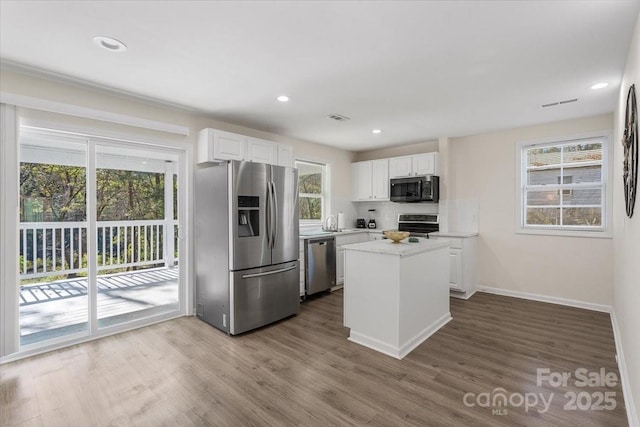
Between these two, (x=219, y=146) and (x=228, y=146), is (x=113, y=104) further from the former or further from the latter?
(x=228, y=146)

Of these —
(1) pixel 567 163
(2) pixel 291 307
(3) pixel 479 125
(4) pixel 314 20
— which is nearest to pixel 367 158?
(3) pixel 479 125

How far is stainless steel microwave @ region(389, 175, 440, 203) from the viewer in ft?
15.9

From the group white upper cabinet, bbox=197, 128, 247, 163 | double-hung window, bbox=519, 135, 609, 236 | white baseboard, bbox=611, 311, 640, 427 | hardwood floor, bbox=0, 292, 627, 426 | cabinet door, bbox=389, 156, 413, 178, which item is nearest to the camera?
white baseboard, bbox=611, 311, 640, 427

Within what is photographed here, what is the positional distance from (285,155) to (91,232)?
2459 mm

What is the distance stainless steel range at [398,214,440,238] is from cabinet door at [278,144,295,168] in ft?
7.51

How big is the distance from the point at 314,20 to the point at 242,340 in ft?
9.28

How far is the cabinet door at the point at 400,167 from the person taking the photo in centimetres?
522

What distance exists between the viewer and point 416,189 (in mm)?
4941

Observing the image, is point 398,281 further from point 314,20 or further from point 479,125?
point 479,125

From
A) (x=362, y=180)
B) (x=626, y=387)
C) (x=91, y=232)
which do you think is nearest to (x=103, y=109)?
(x=91, y=232)

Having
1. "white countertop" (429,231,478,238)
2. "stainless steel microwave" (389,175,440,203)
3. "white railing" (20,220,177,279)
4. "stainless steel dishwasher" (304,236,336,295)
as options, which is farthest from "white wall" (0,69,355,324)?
"white countertop" (429,231,478,238)

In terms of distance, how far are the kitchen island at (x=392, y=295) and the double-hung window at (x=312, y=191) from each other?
7.68ft

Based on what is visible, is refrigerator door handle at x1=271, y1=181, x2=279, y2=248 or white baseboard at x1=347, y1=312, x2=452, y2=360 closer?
white baseboard at x1=347, y1=312, x2=452, y2=360

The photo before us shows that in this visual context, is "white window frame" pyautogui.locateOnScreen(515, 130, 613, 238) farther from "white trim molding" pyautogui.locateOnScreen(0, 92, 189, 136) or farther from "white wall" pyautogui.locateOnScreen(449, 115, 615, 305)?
"white trim molding" pyautogui.locateOnScreen(0, 92, 189, 136)
